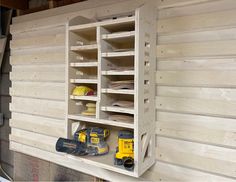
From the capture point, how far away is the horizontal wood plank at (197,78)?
1086 mm

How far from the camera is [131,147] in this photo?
118 cm

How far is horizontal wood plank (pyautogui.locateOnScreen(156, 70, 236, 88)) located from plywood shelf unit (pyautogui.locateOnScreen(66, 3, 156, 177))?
73mm

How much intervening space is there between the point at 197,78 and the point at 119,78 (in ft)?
1.62

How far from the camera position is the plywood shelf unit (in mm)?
1098

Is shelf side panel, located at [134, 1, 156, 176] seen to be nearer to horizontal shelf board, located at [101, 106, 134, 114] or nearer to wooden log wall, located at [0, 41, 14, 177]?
horizontal shelf board, located at [101, 106, 134, 114]

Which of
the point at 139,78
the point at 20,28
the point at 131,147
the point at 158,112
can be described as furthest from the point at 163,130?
the point at 20,28

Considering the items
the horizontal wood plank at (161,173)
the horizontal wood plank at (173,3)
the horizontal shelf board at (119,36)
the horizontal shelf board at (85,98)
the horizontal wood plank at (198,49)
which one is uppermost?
the horizontal wood plank at (173,3)

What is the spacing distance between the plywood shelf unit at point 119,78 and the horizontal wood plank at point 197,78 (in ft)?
0.24

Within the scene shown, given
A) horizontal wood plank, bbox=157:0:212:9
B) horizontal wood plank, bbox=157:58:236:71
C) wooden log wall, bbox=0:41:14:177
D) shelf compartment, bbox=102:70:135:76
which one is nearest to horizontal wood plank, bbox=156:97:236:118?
horizontal wood plank, bbox=157:58:236:71

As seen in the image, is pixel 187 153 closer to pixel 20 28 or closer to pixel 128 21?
pixel 128 21

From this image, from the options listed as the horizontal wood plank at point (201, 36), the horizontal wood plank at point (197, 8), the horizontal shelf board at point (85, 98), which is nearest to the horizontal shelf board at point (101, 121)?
the horizontal shelf board at point (85, 98)

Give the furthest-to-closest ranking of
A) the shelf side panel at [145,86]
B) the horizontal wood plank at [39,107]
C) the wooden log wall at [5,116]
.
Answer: the wooden log wall at [5,116] → the horizontal wood plank at [39,107] → the shelf side panel at [145,86]

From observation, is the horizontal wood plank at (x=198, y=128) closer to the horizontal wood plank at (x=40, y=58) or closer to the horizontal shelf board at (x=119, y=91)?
the horizontal shelf board at (x=119, y=91)

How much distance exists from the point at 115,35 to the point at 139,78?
29 centimetres
